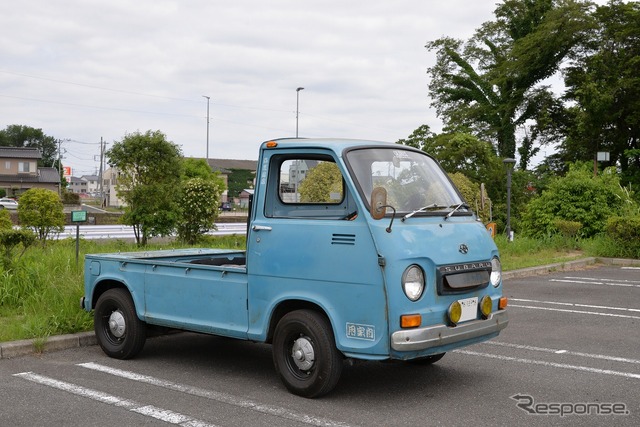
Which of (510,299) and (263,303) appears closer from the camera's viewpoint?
(263,303)

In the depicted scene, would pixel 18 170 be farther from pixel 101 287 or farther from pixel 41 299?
pixel 101 287

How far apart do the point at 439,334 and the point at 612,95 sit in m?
31.7

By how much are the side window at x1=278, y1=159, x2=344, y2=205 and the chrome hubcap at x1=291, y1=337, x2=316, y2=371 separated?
47.1 inches

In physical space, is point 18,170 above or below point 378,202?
above

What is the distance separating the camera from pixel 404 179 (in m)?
6.05

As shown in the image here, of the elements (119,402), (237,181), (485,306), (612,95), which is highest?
(612,95)

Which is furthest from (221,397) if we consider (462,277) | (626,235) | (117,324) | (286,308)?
(626,235)

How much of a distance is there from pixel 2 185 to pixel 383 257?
2863 inches

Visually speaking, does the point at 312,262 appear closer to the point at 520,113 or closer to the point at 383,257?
the point at 383,257

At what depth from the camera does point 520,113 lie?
139 feet

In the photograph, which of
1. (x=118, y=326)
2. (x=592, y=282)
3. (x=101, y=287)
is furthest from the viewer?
(x=592, y=282)

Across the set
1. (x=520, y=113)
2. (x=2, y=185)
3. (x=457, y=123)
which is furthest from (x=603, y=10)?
(x=2, y=185)

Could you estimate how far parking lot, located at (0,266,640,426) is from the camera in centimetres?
515

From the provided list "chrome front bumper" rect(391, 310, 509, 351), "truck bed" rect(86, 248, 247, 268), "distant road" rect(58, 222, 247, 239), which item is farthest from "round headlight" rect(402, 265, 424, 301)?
"distant road" rect(58, 222, 247, 239)
